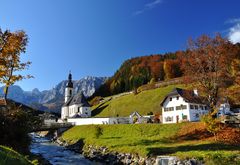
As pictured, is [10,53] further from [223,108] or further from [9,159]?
[223,108]

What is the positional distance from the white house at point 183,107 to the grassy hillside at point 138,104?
19.9m

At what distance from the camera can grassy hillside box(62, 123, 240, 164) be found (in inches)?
1128

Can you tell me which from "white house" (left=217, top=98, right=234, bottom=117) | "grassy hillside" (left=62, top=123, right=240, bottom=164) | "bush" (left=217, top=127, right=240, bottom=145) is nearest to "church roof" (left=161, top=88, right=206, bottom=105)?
"white house" (left=217, top=98, right=234, bottom=117)

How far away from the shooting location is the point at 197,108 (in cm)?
6300

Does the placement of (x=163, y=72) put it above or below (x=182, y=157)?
above

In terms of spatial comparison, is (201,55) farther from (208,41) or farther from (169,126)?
(169,126)

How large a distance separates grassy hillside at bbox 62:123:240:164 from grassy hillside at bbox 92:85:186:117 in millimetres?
30014

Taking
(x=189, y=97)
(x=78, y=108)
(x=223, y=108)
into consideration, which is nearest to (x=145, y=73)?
(x=78, y=108)

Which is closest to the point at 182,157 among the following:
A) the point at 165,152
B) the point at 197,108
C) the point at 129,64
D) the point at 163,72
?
the point at 165,152

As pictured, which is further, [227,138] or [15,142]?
[227,138]

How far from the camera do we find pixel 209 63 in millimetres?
43312

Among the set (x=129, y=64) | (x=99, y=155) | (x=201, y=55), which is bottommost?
(x=99, y=155)

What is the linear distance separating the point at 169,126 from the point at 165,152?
59.8 ft

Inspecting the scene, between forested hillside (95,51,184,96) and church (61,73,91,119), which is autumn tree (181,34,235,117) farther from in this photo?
forested hillside (95,51,184,96)
